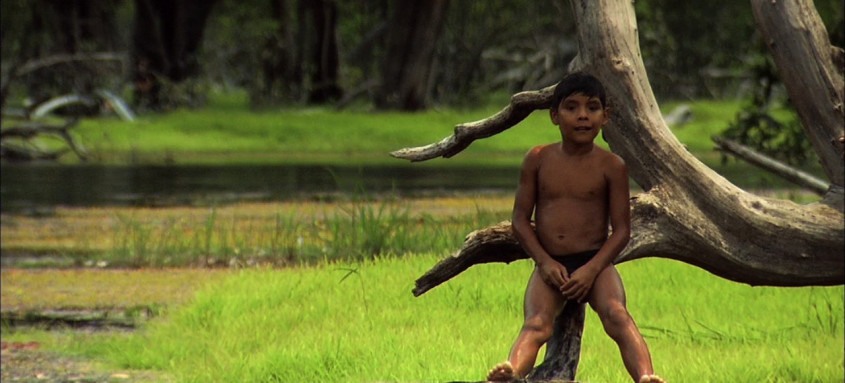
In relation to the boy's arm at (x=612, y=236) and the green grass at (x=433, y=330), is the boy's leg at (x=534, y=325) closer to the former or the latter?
the boy's arm at (x=612, y=236)

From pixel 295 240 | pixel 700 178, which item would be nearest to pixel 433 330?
pixel 700 178

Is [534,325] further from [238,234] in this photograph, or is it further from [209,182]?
[209,182]

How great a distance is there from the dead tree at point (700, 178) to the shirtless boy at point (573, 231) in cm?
56

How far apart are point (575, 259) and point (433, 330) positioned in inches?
138

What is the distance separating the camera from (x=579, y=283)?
18.6 ft

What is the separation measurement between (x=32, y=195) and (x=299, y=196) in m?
3.69

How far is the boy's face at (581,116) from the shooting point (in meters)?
5.59

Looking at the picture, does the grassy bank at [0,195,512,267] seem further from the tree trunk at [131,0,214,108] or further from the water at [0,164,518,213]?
the tree trunk at [131,0,214,108]

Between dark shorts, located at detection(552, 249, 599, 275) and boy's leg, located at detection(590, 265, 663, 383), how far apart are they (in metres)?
0.08

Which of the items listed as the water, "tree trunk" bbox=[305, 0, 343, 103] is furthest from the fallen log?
"tree trunk" bbox=[305, 0, 343, 103]

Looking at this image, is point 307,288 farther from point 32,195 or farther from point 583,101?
point 32,195

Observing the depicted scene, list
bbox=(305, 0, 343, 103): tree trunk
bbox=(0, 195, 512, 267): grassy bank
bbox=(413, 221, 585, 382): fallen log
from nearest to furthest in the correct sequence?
bbox=(413, 221, 585, 382): fallen log < bbox=(0, 195, 512, 267): grassy bank < bbox=(305, 0, 343, 103): tree trunk

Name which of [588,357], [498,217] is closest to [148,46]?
[498,217]

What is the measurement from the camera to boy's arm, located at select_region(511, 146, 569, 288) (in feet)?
18.7
